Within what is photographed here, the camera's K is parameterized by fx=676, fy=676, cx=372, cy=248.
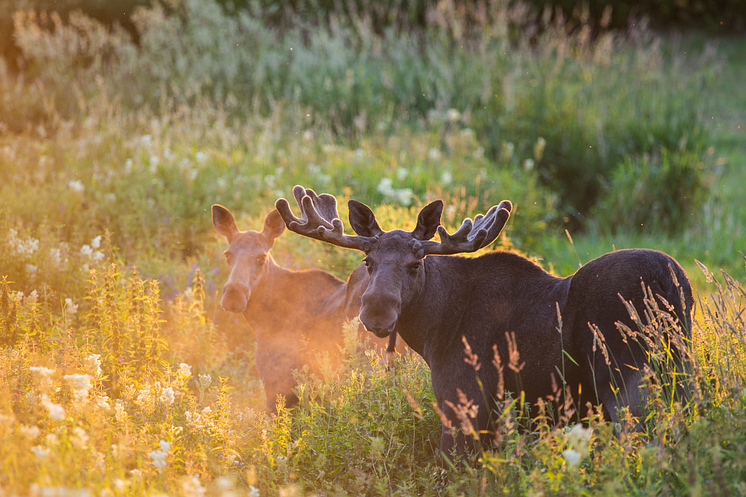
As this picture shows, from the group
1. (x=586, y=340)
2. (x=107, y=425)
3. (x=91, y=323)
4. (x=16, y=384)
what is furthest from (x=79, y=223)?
(x=586, y=340)

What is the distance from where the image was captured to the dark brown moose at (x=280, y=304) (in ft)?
19.1

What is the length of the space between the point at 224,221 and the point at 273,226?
48cm

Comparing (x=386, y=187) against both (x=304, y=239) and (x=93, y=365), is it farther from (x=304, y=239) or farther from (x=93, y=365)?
(x=93, y=365)

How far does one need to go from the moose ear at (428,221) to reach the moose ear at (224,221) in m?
2.37

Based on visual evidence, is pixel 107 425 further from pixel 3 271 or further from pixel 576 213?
pixel 576 213

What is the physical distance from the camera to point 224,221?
637 cm

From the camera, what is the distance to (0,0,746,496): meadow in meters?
3.43

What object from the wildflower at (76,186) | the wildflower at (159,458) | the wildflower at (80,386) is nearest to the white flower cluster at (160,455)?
the wildflower at (159,458)

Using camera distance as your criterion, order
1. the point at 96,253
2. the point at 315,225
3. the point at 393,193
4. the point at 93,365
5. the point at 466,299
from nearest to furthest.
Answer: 1. the point at 93,365
2. the point at 466,299
3. the point at 315,225
4. the point at 96,253
5. the point at 393,193

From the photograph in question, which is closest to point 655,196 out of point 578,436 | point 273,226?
point 273,226

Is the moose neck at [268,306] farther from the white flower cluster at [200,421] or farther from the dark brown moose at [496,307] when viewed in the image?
the white flower cluster at [200,421]

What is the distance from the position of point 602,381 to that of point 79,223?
6361mm

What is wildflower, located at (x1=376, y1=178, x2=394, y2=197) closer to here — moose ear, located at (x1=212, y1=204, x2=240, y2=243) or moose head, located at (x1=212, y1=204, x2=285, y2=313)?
moose head, located at (x1=212, y1=204, x2=285, y2=313)

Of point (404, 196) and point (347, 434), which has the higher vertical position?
point (347, 434)
